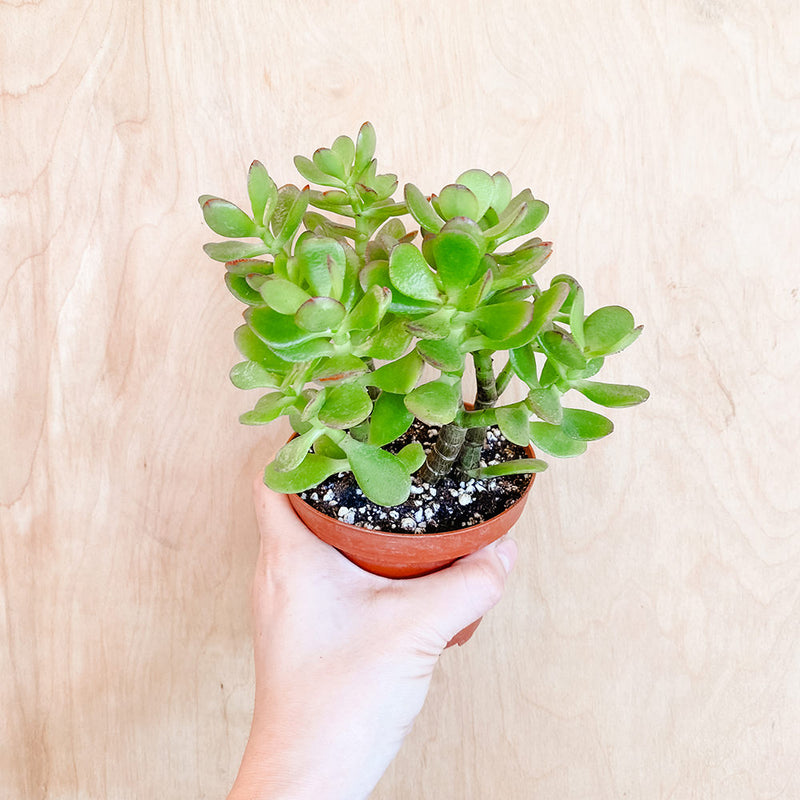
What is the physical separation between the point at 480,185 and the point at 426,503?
12.8 inches

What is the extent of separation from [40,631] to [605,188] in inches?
36.9

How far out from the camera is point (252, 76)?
0.92m

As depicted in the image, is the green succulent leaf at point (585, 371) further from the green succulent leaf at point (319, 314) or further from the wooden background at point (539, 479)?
the wooden background at point (539, 479)

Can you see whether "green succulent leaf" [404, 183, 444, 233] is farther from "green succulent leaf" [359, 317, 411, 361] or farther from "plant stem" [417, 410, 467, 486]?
"plant stem" [417, 410, 467, 486]

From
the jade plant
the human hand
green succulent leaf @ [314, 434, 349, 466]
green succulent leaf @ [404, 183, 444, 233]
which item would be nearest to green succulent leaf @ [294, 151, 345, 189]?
the jade plant

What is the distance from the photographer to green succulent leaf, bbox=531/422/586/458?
0.66 meters

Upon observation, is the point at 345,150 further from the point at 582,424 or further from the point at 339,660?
the point at 339,660

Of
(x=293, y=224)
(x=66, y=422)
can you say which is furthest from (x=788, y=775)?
(x=66, y=422)

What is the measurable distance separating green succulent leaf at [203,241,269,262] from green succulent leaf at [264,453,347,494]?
0.18 m

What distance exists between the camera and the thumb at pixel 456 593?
0.75m

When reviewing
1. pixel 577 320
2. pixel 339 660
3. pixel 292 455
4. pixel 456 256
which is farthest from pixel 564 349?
pixel 339 660

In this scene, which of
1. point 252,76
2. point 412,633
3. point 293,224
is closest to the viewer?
point 293,224

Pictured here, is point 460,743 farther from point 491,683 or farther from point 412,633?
point 412,633

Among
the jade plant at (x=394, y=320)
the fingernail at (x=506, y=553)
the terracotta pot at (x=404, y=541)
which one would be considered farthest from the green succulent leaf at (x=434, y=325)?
the fingernail at (x=506, y=553)
